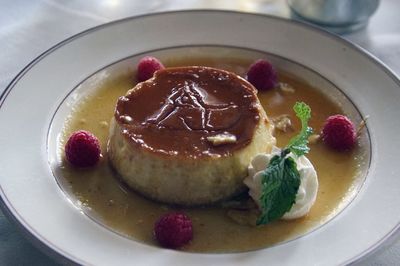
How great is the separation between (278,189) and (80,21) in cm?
167

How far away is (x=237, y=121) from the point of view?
221 centimetres

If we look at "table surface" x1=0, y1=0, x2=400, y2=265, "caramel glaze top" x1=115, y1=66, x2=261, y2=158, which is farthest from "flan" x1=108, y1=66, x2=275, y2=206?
"table surface" x1=0, y1=0, x2=400, y2=265

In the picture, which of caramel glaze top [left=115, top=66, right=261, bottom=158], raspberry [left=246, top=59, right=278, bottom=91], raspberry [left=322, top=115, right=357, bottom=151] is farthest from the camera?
raspberry [left=246, top=59, right=278, bottom=91]

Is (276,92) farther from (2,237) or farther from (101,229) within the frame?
(2,237)

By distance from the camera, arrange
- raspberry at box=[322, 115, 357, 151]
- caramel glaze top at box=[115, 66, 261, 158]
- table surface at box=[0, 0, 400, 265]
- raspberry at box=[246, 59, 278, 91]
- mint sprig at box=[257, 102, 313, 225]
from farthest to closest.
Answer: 1. table surface at box=[0, 0, 400, 265]
2. raspberry at box=[246, 59, 278, 91]
3. raspberry at box=[322, 115, 357, 151]
4. caramel glaze top at box=[115, 66, 261, 158]
5. mint sprig at box=[257, 102, 313, 225]

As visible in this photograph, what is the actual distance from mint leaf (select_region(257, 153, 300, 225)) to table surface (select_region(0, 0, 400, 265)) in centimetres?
120

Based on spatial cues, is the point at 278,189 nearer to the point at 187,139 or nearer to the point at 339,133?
the point at 187,139

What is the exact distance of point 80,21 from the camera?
3.12m

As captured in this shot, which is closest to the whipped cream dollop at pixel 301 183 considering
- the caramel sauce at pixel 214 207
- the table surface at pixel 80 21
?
the caramel sauce at pixel 214 207

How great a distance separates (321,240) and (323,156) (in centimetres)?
→ 51

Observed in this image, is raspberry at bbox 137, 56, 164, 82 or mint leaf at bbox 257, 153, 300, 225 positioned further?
raspberry at bbox 137, 56, 164, 82

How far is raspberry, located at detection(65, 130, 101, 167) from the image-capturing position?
2.18 metres

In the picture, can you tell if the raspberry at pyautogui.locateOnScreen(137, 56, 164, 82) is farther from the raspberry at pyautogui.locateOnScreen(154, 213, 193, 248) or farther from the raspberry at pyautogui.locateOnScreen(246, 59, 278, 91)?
the raspberry at pyautogui.locateOnScreen(154, 213, 193, 248)

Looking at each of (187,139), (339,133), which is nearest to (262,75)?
(339,133)
